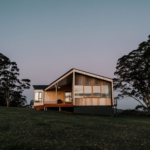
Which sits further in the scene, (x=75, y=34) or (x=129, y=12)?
(x=75, y=34)

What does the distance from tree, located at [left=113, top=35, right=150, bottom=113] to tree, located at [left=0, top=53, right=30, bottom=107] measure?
1779 cm

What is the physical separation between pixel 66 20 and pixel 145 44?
1333 cm

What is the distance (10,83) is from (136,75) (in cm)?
A: 2227

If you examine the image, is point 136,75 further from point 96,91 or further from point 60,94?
point 60,94

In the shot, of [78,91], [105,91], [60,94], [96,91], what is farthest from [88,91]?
[60,94]

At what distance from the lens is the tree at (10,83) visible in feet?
92.8

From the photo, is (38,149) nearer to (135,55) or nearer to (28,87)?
(135,55)

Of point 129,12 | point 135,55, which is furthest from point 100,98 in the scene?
point 129,12

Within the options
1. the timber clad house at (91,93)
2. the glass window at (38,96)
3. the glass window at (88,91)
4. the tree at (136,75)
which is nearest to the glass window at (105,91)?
the timber clad house at (91,93)

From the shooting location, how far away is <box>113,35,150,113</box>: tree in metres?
21.0

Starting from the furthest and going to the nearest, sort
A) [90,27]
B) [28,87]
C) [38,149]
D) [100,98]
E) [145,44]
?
[28,87] → [90,27] → [145,44] → [100,98] → [38,149]

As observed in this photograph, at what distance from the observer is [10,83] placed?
28688 millimetres

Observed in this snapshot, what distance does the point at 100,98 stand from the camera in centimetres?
1598

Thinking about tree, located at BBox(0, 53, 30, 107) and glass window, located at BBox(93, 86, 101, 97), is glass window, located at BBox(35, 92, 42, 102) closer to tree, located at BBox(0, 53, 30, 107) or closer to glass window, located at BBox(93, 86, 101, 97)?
tree, located at BBox(0, 53, 30, 107)
